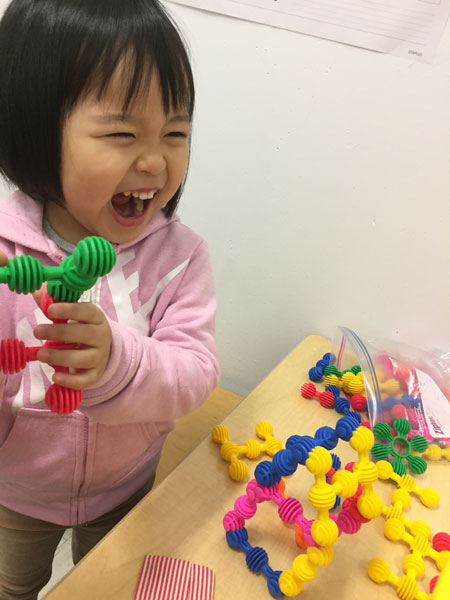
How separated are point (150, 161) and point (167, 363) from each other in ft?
0.61

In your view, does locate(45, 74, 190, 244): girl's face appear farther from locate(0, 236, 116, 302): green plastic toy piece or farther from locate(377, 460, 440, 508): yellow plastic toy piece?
locate(377, 460, 440, 508): yellow plastic toy piece

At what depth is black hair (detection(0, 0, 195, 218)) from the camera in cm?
39

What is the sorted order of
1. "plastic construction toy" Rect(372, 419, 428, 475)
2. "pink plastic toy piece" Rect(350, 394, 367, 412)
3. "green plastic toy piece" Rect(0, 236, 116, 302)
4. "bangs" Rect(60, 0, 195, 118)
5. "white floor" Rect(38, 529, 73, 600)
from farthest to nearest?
"white floor" Rect(38, 529, 73, 600), "pink plastic toy piece" Rect(350, 394, 367, 412), "plastic construction toy" Rect(372, 419, 428, 475), "bangs" Rect(60, 0, 195, 118), "green plastic toy piece" Rect(0, 236, 116, 302)

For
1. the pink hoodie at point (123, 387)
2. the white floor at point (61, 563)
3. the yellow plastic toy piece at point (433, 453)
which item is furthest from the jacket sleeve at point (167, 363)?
the white floor at point (61, 563)

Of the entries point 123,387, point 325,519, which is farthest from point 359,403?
point 123,387

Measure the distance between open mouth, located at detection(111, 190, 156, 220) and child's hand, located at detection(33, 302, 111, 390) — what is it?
0.15 meters

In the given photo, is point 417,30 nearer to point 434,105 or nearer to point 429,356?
point 434,105

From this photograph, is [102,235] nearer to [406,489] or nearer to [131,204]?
[131,204]

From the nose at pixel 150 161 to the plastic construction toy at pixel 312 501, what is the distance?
29 cm

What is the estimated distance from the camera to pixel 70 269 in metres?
0.27

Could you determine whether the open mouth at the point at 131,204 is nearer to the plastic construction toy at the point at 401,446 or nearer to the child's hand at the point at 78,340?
the child's hand at the point at 78,340

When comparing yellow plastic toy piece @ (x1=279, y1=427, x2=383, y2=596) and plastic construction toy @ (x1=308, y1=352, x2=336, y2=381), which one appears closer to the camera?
yellow plastic toy piece @ (x1=279, y1=427, x2=383, y2=596)

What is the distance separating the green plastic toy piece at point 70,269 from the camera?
0.82ft

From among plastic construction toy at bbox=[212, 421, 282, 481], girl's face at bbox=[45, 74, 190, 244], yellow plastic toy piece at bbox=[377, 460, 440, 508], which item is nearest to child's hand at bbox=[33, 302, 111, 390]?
girl's face at bbox=[45, 74, 190, 244]
